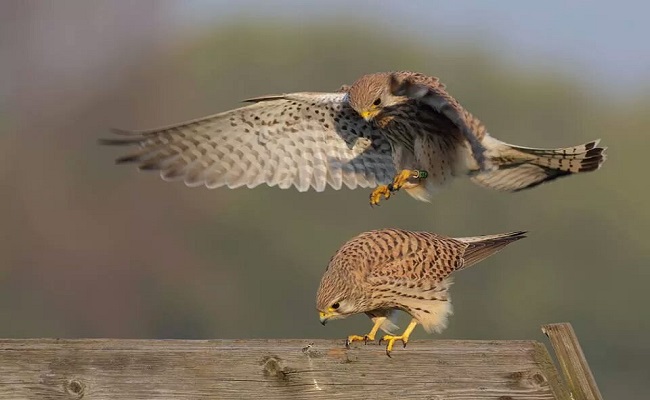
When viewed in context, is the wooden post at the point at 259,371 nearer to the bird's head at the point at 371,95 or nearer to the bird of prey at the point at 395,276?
the bird of prey at the point at 395,276

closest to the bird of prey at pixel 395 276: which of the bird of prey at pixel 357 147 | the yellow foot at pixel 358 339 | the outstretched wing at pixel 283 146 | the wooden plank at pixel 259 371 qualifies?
the yellow foot at pixel 358 339

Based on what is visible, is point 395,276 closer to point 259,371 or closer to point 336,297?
point 336,297

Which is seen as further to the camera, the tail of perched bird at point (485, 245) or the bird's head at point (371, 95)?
the bird's head at point (371, 95)

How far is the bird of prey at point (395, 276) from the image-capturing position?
3930mm

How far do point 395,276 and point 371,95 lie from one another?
1113 mm

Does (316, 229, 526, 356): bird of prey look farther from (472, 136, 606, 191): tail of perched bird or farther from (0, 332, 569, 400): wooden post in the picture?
(0, 332, 569, 400): wooden post

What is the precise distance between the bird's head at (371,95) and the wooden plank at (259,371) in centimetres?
219

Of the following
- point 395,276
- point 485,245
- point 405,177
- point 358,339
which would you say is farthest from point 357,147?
point 358,339

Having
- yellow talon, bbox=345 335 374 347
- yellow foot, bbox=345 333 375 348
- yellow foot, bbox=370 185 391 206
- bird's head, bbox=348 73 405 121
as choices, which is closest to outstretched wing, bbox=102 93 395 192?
bird's head, bbox=348 73 405 121

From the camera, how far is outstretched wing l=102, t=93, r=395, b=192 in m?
5.43

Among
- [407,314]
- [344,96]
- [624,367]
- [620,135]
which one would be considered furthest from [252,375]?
[620,135]

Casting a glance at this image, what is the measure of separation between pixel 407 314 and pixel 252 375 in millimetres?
1533

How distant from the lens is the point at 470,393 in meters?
2.78

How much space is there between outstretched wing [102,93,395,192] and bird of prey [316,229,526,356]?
1.46 metres
